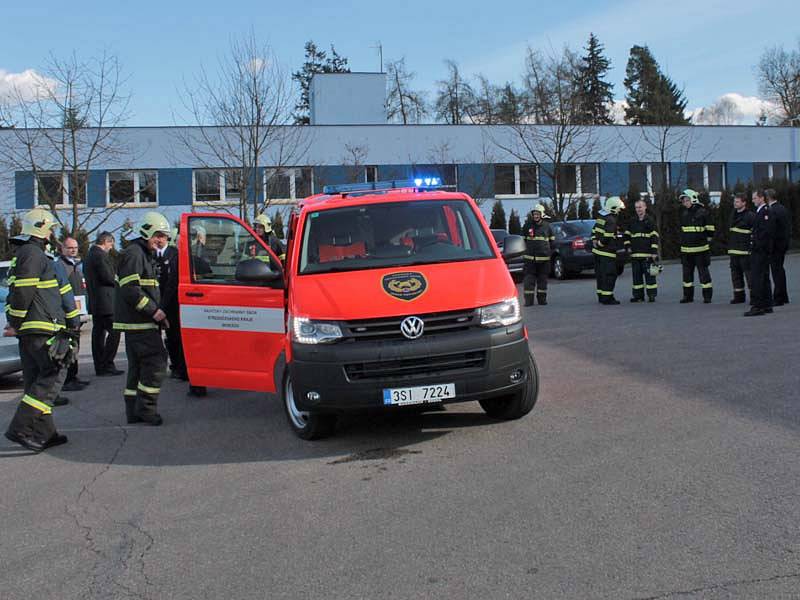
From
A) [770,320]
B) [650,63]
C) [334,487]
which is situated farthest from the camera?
[650,63]

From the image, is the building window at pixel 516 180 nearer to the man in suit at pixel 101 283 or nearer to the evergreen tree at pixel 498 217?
the evergreen tree at pixel 498 217

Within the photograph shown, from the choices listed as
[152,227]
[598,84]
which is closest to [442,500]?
[152,227]

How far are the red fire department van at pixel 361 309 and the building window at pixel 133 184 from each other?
26.8m

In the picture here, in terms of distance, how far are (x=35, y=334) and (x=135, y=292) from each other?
974 millimetres

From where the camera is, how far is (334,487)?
18.0 feet

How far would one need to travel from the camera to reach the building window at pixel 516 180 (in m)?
37.2

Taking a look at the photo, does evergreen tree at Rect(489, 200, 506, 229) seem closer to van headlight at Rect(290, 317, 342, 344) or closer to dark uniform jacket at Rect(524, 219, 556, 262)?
dark uniform jacket at Rect(524, 219, 556, 262)

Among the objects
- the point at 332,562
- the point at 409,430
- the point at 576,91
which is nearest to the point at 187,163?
the point at 576,91

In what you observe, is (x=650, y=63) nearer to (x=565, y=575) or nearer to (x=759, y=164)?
(x=759, y=164)

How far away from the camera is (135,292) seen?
765 centimetres

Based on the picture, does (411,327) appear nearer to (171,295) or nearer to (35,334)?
(35,334)

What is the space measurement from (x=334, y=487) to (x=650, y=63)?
70286 millimetres

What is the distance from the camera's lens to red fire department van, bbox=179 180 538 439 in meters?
6.11

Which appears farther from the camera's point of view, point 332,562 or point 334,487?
point 334,487
